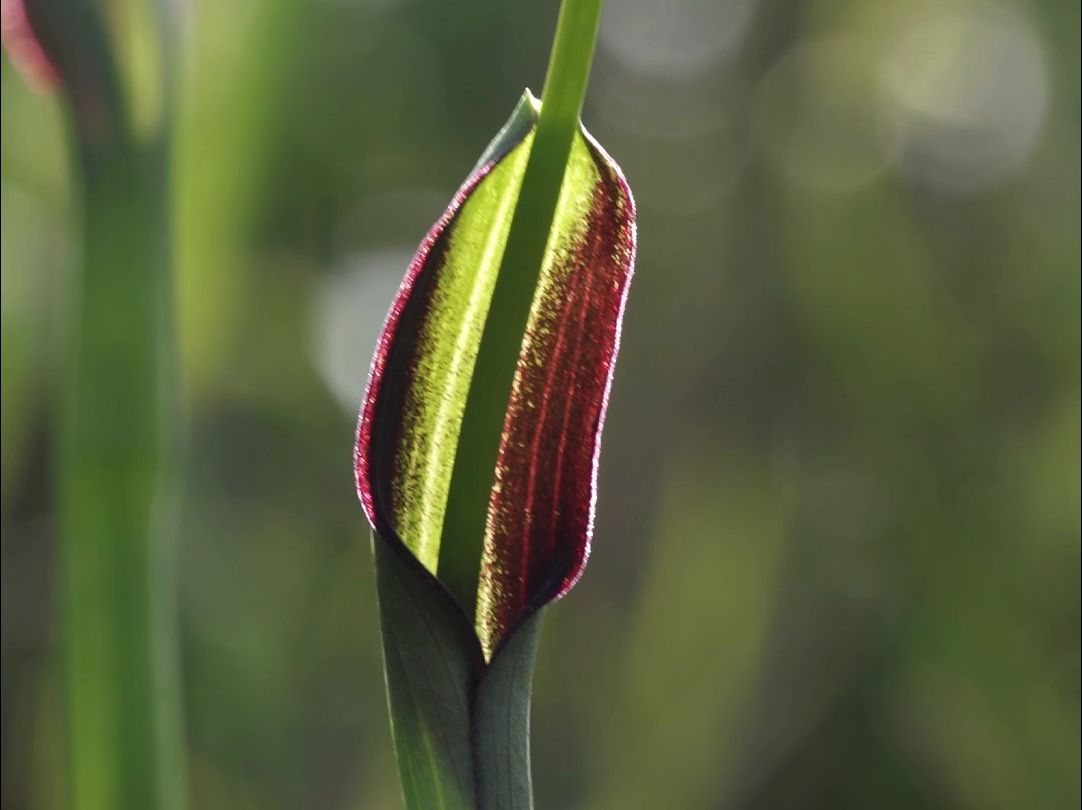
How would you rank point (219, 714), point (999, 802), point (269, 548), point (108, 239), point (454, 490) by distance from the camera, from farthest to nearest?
point (269, 548), point (219, 714), point (999, 802), point (108, 239), point (454, 490)

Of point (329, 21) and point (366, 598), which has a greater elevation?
point (329, 21)

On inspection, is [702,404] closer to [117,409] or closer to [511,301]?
[117,409]

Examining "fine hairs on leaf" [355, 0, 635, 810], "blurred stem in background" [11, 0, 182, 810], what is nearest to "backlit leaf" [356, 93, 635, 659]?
"fine hairs on leaf" [355, 0, 635, 810]

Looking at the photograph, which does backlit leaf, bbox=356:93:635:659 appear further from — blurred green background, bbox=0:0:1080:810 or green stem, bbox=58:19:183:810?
blurred green background, bbox=0:0:1080:810

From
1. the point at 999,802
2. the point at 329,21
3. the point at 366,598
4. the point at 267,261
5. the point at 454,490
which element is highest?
the point at 329,21

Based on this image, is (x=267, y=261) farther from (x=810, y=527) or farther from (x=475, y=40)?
(x=810, y=527)

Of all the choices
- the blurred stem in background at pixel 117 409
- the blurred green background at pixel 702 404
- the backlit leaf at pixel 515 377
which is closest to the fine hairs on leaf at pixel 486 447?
the backlit leaf at pixel 515 377

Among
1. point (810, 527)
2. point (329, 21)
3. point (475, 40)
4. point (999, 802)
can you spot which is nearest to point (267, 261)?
point (329, 21)
